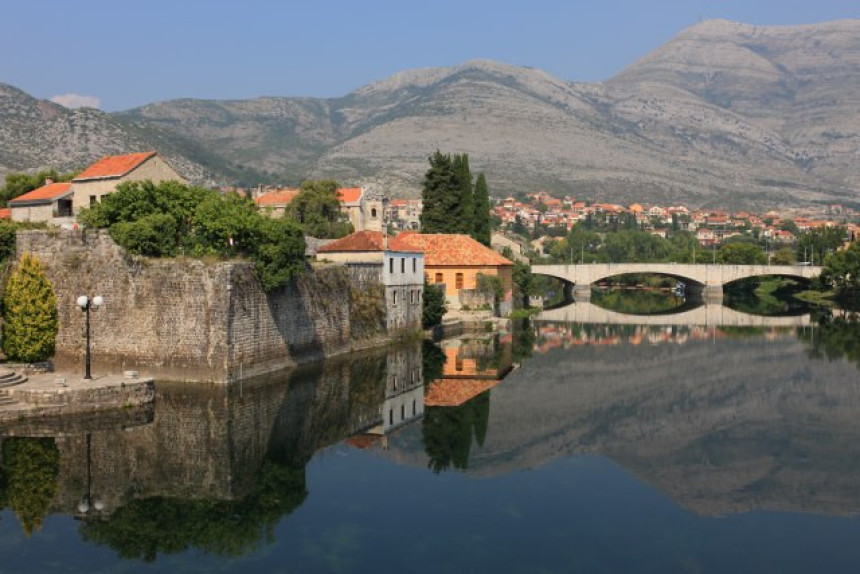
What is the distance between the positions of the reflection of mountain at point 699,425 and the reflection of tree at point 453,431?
36cm

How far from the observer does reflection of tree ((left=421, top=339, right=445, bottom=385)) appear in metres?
39.8

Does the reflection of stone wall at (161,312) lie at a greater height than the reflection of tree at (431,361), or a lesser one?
greater

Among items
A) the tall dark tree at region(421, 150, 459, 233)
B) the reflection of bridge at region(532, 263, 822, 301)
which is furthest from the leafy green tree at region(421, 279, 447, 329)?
the reflection of bridge at region(532, 263, 822, 301)

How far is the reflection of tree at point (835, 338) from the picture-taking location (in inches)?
2044

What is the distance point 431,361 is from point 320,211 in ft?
131

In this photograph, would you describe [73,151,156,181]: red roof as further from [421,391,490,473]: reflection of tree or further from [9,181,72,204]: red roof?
[421,391,490,473]: reflection of tree

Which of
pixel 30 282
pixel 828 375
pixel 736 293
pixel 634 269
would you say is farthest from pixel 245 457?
pixel 736 293

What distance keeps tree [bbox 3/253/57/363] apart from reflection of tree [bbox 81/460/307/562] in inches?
606

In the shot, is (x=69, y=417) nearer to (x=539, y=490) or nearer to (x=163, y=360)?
(x=163, y=360)

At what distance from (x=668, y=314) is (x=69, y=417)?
6827 centimetres

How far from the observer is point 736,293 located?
129m

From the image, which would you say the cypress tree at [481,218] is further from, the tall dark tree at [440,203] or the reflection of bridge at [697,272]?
the reflection of bridge at [697,272]

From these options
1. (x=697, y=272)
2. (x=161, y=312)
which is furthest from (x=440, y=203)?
(x=697, y=272)

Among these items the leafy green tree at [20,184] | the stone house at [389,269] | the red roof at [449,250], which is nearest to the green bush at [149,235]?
the stone house at [389,269]
